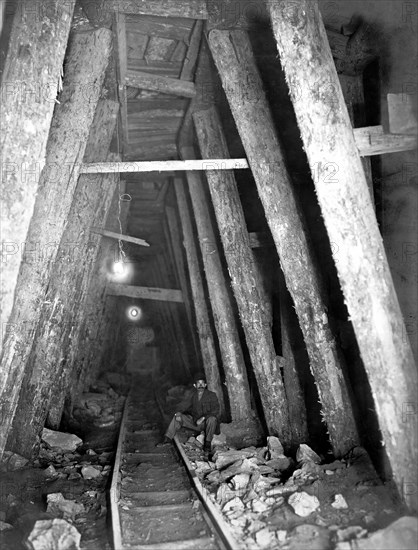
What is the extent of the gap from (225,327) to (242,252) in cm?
140

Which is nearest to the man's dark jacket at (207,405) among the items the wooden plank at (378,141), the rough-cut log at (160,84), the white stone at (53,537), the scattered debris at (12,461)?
the scattered debris at (12,461)

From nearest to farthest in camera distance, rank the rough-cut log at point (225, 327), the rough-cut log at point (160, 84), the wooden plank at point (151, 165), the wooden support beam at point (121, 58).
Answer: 1. the wooden plank at point (151, 165)
2. the wooden support beam at point (121, 58)
3. the rough-cut log at point (160, 84)
4. the rough-cut log at point (225, 327)

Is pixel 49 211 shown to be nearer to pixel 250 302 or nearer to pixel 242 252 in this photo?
pixel 242 252

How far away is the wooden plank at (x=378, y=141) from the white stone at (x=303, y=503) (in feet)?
8.62

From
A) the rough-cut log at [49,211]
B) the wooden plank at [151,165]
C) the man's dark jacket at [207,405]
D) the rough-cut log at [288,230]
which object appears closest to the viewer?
the rough-cut log at [49,211]

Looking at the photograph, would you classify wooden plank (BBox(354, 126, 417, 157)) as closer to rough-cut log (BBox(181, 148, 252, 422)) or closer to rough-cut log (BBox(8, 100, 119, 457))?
rough-cut log (BBox(8, 100, 119, 457))

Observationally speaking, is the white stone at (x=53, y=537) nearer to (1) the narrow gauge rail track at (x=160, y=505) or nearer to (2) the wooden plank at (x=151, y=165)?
(1) the narrow gauge rail track at (x=160, y=505)

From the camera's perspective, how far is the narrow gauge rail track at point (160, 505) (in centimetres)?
344

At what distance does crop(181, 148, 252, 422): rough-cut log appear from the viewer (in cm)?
639

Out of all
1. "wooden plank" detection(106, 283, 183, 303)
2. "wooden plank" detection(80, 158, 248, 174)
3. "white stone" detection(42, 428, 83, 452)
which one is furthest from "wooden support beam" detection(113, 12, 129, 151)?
"white stone" detection(42, 428, 83, 452)

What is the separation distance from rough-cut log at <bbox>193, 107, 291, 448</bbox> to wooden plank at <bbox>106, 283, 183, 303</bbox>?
4341 millimetres

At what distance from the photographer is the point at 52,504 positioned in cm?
405

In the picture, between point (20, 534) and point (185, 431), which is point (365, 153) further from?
point (185, 431)

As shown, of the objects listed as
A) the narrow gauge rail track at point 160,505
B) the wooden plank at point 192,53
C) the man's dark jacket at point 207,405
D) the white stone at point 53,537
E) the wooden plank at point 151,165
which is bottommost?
the narrow gauge rail track at point 160,505
